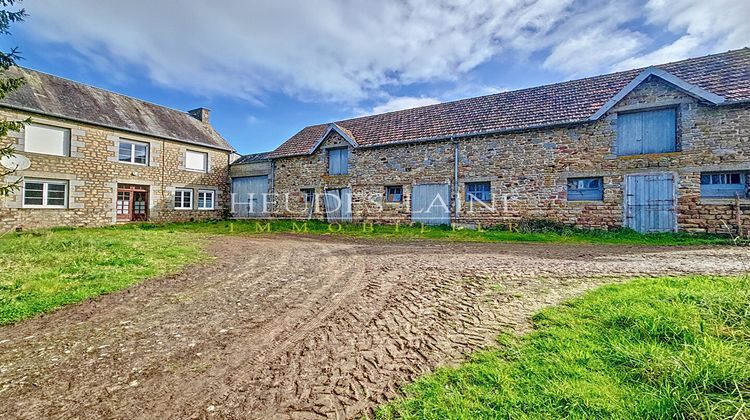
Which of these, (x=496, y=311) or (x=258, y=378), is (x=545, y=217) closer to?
(x=496, y=311)

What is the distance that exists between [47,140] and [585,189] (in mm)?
23035

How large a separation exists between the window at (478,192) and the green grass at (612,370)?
10.7 m

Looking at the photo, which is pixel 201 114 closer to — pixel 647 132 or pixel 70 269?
pixel 70 269

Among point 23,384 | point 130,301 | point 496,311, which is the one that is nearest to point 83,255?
point 130,301

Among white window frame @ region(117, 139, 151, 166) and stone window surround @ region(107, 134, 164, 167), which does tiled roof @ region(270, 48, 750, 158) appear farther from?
white window frame @ region(117, 139, 151, 166)

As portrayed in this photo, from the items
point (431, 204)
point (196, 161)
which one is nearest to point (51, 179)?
point (196, 161)

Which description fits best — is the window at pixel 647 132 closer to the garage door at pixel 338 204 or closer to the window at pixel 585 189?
the window at pixel 585 189

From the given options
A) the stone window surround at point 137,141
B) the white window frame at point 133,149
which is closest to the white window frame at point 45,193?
the stone window surround at point 137,141

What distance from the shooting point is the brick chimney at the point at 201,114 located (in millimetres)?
23031

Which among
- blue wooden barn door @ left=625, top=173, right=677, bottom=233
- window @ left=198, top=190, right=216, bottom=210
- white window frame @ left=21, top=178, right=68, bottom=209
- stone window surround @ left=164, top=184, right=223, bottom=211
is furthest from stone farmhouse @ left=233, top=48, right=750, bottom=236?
white window frame @ left=21, top=178, right=68, bottom=209

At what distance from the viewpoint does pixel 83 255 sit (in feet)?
22.9

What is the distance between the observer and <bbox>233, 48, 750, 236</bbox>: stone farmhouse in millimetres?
10664

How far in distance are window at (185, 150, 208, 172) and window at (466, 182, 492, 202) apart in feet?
54.7

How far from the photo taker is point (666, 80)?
11.2 metres
